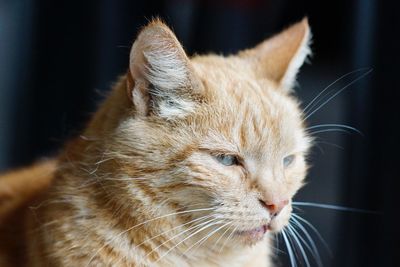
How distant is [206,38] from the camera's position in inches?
78.3

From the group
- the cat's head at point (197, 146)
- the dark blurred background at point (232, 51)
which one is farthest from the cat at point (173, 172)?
the dark blurred background at point (232, 51)

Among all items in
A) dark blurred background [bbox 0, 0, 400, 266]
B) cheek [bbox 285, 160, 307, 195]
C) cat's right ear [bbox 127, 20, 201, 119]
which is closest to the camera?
cat's right ear [bbox 127, 20, 201, 119]

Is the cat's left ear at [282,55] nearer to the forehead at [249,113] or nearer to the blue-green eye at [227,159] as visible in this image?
the forehead at [249,113]

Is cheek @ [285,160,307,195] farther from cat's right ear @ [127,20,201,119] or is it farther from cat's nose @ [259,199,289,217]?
cat's right ear @ [127,20,201,119]

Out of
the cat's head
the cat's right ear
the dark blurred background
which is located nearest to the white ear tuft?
the cat's head

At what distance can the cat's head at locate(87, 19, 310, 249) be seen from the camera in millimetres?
1044

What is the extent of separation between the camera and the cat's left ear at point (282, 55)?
47.9 inches

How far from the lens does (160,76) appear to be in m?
1.06

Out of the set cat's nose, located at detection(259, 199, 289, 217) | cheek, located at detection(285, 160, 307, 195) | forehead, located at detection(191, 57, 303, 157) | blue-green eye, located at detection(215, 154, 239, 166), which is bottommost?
cat's nose, located at detection(259, 199, 289, 217)

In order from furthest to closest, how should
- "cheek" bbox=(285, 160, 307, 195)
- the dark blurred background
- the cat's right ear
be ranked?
the dark blurred background
"cheek" bbox=(285, 160, 307, 195)
the cat's right ear

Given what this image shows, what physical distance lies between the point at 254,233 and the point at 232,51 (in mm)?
970

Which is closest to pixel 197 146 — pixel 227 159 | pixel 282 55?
pixel 227 159

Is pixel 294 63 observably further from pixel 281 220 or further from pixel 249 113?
pixel 281 220

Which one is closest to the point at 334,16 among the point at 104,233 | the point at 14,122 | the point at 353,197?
the point at 353,197
